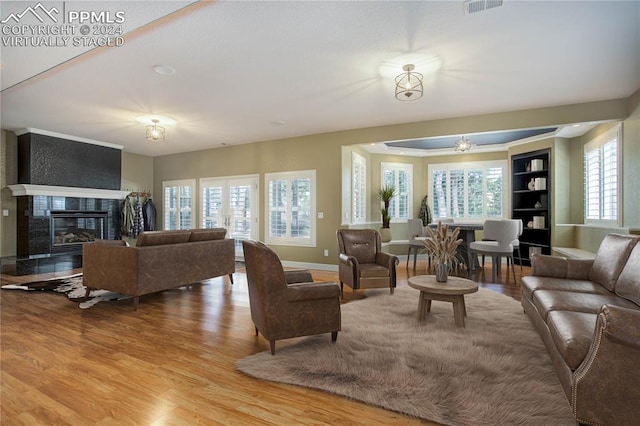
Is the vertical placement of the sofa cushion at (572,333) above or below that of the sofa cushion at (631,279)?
below

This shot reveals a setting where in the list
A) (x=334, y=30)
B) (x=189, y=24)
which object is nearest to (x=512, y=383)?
(x=334, y=30)

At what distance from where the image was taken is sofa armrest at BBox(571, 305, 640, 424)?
150 cm

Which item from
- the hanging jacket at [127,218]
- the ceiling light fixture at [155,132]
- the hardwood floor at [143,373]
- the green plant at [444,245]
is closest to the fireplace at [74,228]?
the hanging jacket at [127,218]

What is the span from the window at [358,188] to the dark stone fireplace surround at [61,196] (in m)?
5.89

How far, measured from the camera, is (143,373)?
2.28 m

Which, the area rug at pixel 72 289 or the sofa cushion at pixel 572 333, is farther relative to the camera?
the area rug at pixel 72 289

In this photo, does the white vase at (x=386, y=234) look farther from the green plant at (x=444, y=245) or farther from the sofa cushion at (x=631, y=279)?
the sofa cushion at (x=631, y=279)

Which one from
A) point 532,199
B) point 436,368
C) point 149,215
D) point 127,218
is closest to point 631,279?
point 436,368

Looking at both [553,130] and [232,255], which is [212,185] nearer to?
[232,255]

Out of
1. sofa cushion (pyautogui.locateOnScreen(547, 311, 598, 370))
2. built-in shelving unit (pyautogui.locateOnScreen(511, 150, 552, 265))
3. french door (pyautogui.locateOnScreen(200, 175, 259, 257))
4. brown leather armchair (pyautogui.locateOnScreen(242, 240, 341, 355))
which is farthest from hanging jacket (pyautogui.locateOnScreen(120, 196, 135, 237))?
built-in shelving unit (pyautogui.locateOnScreen(511, 150, 552, 265))

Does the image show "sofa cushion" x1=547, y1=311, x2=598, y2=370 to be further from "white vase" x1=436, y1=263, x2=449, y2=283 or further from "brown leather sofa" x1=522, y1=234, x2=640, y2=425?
"white vase" x1=436, y1=263, x2=449, y2=283

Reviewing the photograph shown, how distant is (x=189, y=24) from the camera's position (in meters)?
2.77

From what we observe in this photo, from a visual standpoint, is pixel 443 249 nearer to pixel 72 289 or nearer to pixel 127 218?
pixel 72 289

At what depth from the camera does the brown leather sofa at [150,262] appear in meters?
3.74
